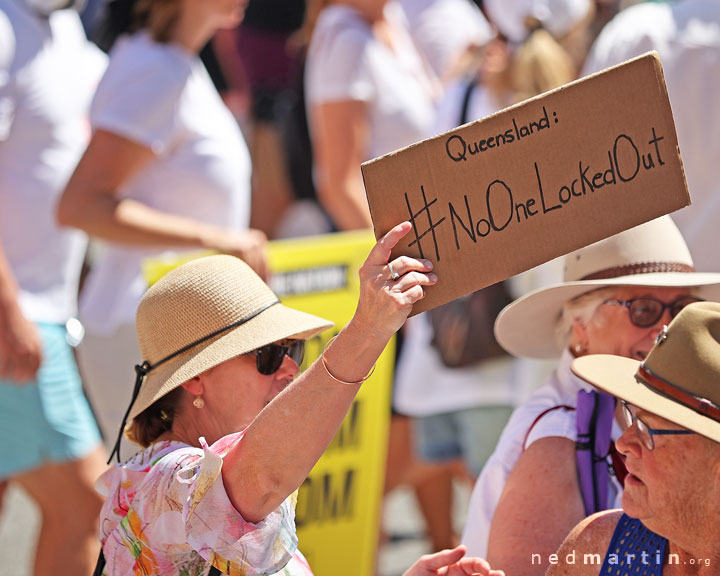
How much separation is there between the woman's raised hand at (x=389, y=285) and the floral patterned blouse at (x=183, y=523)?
0.28 meters

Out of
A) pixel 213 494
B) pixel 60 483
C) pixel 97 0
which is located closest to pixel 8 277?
pixel 60 483

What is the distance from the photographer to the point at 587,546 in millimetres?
1956

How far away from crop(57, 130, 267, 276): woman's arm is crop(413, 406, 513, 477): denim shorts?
3.53 ft

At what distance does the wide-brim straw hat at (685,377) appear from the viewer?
167 centimetres

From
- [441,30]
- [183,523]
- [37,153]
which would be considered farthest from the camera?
[441,30]

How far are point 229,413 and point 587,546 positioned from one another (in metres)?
0.68

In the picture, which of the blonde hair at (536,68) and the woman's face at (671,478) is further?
the blonde hair at (536,68)

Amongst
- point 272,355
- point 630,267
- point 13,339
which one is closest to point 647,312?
point 630,267

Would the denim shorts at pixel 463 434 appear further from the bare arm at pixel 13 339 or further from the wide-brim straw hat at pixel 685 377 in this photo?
the wide-brim straw hat at pixel 685 377

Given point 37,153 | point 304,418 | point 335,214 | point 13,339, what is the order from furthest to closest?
point 335,214, point 37,153, point 13,339, point 304,418

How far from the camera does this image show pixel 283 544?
68.7 inches

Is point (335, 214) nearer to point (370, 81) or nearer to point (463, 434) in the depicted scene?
point (370, 81)

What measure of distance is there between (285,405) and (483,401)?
7.65 ft

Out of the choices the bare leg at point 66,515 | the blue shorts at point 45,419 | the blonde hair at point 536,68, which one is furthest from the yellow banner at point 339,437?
the blonde hair at point 536,68
